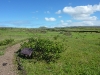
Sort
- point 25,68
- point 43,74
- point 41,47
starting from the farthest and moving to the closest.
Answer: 1. point 41,47
2. point 25,68
3. point 43,74

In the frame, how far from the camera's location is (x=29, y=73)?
39.3ft

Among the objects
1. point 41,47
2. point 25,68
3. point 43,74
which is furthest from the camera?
point 41,47

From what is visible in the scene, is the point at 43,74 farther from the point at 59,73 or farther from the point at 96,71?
the point at 96,71

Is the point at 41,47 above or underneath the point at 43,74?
above

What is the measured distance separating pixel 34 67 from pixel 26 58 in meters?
3.26

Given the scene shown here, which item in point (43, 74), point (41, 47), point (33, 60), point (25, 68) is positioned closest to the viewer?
point (43, 74)

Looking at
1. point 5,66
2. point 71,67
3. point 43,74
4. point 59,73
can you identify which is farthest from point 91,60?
point 5,66

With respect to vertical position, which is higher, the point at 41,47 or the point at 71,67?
the point at 41,47

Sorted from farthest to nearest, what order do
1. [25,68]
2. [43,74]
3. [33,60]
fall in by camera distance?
[33,60], [25,68], [43,74]

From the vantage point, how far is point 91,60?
51.5 ft

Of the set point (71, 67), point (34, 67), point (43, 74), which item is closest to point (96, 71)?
point (71, 67)

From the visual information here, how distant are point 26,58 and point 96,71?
7464 millimetres

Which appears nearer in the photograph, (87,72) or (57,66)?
(87,72)

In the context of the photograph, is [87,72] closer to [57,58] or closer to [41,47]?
[57,58]
